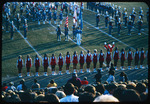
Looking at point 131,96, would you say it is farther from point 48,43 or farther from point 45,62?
point 48,43

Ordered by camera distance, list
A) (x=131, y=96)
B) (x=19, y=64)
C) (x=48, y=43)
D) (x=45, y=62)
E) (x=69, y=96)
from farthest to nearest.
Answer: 1. (x=48, y=43)
2. (x=45, y=62)
3. (x=19, y=64)
4. (x=69, y=96)
5. (x=131, y=96)

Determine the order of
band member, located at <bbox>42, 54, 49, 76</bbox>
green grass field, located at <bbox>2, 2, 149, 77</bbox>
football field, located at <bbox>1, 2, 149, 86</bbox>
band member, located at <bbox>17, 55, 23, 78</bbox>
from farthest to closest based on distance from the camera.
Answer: green grass field, located at <bbox>2, 2, 149, 77</bbox>, football field, located at <bbox>1, 2, 149, 86</bbox>, band member, located at <bbox>42, 54, 49, 76</bbox>, band member, located at <bbox>17, 55, 23, 78</bbox>

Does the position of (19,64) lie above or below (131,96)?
below

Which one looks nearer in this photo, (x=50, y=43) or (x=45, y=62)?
(x=45, y=62)

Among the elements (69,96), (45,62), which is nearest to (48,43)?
(45,62)

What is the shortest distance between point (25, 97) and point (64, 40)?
53.3 feet

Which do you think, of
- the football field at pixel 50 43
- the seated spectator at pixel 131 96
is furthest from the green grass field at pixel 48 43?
the seated spectator at pixel 131 96

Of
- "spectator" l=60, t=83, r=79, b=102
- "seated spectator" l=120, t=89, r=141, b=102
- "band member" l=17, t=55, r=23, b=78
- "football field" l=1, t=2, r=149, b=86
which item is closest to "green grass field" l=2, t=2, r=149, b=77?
"football field" l=1, t=2, r=149, b=86

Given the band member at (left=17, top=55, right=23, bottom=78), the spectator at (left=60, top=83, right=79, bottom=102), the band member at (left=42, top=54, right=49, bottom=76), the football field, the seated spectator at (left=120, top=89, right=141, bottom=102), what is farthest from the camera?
the football field

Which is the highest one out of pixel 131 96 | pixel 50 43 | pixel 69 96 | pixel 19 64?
pixel 131 96

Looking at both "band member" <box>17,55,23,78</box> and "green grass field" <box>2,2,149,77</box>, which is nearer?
"band member" <box>17,55,23,78</box>

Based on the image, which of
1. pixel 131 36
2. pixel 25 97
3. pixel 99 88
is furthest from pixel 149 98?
pixel 131 36

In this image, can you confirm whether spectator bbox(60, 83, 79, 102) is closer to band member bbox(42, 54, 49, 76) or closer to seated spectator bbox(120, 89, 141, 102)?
seated spectator bbox(120, 89, 141, 102)

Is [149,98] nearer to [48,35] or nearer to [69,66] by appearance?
[69,66]
